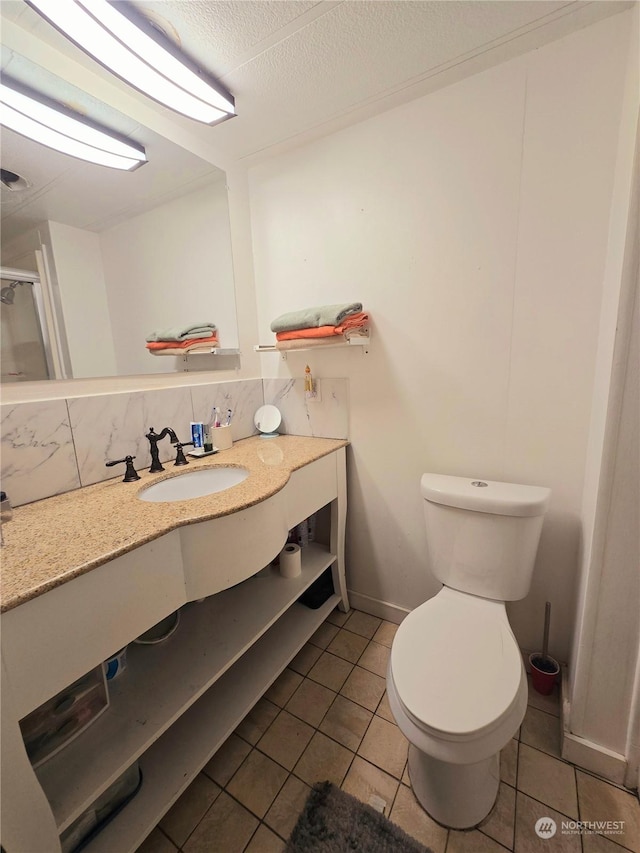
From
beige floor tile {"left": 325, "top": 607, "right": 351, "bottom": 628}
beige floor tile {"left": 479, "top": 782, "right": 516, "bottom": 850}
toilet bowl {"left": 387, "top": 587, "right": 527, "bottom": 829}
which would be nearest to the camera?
toilet bowl {"left": 387, "top": 587, "right": 527, "bottom": 829}

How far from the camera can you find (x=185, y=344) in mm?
1442

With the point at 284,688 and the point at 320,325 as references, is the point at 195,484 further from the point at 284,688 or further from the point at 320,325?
the point at 284,688

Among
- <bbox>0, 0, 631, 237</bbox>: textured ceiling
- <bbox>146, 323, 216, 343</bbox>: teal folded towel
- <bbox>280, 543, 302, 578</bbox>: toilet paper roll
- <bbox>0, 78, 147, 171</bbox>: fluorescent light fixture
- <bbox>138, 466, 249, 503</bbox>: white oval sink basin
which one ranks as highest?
<bbox>0, 0, 631, 237</bbox>: textured ceiling

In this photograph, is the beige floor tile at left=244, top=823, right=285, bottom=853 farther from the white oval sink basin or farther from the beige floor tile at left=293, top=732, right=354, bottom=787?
the white oval sink basin

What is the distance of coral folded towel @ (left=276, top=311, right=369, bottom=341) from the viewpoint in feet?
4.24

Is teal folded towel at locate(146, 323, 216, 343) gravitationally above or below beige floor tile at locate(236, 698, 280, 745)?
above

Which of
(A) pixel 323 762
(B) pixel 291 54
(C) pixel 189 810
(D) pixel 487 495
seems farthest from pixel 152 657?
(B) pixel 291 54

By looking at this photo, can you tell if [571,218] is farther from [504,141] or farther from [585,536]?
[585,536]

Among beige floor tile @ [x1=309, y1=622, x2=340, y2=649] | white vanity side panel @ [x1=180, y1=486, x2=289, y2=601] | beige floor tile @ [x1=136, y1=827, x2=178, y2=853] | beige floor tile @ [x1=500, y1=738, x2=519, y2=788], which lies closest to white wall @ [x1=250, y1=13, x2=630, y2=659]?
beige floor tile @ [x1=309, y1=622, x2=340, y2=649]

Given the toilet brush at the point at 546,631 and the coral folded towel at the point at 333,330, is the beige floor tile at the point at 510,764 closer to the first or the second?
the toilet brush at the point at 546,631

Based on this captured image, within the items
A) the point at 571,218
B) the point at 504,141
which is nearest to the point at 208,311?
the point at 504,141

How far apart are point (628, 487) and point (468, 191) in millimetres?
1058

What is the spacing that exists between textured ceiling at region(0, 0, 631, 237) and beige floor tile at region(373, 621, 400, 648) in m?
1.97

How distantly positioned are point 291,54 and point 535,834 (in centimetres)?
231
